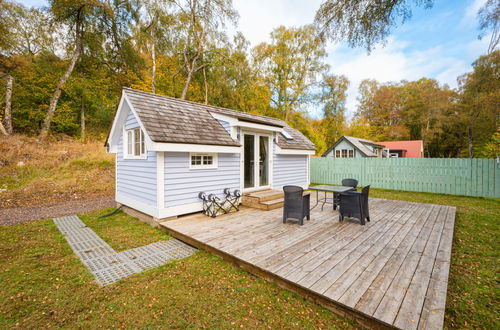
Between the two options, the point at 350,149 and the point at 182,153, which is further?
the point at 350,149

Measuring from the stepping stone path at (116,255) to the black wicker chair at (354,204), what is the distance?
383 cm

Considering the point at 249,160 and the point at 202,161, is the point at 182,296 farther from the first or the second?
the point at 249,160

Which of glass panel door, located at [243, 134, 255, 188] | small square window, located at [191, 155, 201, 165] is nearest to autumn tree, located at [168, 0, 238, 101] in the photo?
glass panel door, located at [243, 134, 255, 188]

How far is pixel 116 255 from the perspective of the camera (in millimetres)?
4160

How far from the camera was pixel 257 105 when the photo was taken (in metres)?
20.1

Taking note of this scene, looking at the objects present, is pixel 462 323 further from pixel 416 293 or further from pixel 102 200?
pixel 102 200

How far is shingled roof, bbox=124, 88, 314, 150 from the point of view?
17.9ft

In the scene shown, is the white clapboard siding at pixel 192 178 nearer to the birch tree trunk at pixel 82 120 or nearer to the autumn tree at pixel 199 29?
the autumn tree at pixel 199 29

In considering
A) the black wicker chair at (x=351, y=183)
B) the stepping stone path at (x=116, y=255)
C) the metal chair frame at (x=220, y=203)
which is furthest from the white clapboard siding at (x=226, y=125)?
the black wicker chair at (x=351, y=183)

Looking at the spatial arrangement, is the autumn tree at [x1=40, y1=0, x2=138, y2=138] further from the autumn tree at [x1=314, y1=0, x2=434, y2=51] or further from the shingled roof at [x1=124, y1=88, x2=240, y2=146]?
the autumn tree at [x1=314, y1=0, x2=434, y2=51]

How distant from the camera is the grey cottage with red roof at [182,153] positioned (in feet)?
18.1

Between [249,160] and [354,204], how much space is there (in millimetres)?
3911

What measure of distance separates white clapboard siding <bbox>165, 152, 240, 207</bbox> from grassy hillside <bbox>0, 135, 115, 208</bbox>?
7035 mm

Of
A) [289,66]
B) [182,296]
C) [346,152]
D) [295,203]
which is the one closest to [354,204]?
[295,203]
